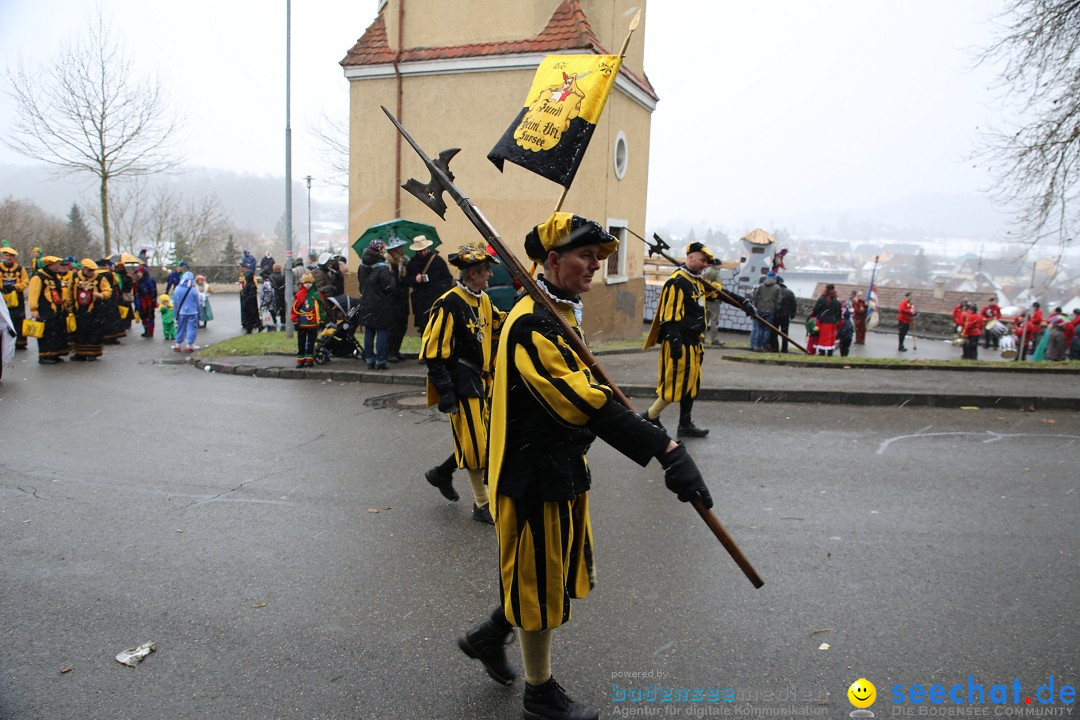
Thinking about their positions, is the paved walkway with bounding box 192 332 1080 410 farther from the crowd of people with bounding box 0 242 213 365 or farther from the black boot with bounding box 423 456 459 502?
the black boot with bounding box 423 456 459 502

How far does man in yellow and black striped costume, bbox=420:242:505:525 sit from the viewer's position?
502cm

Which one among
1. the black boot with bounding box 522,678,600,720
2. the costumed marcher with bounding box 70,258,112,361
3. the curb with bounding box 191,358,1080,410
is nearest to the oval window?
the curb with bounding box 191,358,1080,410

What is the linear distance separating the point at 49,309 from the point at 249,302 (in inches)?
231

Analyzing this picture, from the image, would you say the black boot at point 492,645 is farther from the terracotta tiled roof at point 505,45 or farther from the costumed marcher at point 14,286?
the costumed marcher at point 14,286

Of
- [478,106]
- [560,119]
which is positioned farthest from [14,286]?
[560,119]

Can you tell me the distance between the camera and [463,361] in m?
5.11

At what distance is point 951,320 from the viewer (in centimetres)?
3155

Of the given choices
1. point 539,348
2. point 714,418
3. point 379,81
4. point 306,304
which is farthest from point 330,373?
point 539,348

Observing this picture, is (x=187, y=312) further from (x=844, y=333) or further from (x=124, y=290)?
(x=844, y=333)

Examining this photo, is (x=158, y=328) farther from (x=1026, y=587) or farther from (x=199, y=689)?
(x=1026, y=587)

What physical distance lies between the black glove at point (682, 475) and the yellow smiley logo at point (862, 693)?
1284 mm

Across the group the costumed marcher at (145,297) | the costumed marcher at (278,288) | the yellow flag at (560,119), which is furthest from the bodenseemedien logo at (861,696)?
the costumed marcher at (278,288)

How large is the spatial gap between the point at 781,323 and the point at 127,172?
20910 mm

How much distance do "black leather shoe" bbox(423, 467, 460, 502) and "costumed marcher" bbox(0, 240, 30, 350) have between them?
11396 millimetres
